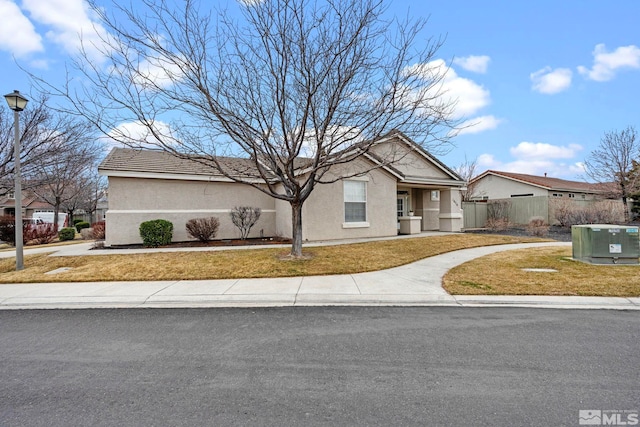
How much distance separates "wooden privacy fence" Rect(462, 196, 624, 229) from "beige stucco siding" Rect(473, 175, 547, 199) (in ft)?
21.3

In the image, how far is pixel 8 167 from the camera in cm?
1778

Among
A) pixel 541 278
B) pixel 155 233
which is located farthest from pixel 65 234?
pixel 541 278

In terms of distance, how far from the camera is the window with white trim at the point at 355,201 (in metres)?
15.1

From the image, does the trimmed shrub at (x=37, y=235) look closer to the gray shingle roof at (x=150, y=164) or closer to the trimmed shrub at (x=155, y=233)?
the gray shingle roof at (x=150, y=164)

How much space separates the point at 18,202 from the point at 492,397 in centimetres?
1242

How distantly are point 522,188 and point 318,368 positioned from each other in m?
33.3

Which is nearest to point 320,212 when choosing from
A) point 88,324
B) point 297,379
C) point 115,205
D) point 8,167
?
point 115,205

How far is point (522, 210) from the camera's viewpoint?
24391 mm

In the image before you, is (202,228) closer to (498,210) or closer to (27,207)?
(498,210)

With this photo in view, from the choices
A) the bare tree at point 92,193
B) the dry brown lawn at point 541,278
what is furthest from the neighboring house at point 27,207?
the dry brown lawn at point 541,278

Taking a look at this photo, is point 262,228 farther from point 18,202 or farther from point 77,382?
point 77,382

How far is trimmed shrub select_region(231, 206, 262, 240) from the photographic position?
565 inches

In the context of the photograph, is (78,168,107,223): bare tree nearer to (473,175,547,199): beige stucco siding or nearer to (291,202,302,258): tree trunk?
(291,202,302,258): tree trunk

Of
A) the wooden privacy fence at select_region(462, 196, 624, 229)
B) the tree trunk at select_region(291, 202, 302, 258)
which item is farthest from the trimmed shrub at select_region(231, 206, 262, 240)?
the wooden privacy fence at select_region(462, 196, 624, 229)
